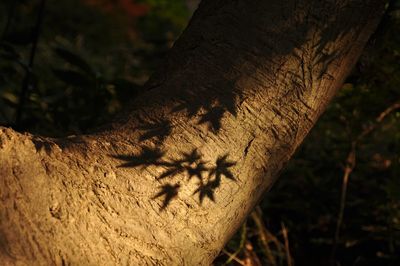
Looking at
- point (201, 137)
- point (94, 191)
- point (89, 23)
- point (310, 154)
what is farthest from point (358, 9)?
point (89, 23)

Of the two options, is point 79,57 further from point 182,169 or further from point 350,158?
point 350,158

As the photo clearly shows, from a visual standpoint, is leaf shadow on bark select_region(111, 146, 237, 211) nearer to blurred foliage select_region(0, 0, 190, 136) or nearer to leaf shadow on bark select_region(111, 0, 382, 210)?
leaf shadow on bark select_region(111, 0, 382, 210)

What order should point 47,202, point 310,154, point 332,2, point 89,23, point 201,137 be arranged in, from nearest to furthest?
1. point 47,202
2. point 201,137
3. point 332,2
4. point 310,154
5. point 89,23

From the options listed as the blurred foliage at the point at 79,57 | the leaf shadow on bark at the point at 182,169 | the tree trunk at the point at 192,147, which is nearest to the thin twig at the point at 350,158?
the tree trunk at the point at 192,147

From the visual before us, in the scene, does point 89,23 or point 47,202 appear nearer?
point 47,202

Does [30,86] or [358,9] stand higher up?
[358,9]

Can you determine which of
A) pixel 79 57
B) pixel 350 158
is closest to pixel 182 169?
pixel 79 57

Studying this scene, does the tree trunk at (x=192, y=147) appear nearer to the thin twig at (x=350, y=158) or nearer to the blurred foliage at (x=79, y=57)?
the blurred foliage at (x=79, y=57)

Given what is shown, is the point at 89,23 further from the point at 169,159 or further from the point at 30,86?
the point at 169,159
